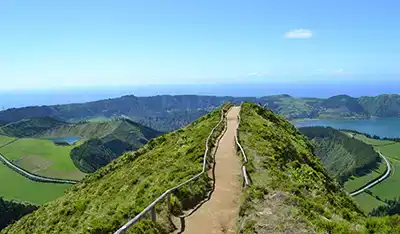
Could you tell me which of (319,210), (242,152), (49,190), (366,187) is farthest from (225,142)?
(366,187)

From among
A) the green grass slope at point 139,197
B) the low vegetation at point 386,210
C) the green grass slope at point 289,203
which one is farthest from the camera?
the low vegetation at point 386,210

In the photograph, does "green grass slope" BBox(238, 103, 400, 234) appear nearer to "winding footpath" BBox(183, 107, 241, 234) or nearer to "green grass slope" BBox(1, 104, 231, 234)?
"winding footpath" BBox(183, 107, 241, 234)

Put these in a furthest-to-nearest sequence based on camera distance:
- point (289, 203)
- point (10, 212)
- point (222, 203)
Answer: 1. point (10, 212)
2. point (222, 203)
3. point (289, 203)

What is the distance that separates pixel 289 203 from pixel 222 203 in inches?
144

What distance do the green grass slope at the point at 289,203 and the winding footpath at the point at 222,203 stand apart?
0.80m

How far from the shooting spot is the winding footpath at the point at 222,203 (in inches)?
563

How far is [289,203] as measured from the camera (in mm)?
14984

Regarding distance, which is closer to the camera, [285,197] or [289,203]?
[289,203]

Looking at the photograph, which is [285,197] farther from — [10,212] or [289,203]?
[10,212]

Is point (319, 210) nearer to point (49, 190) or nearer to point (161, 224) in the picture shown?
point (161, 224)

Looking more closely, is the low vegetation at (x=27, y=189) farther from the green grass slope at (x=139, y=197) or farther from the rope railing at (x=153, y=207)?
the rope railing at (x=153, y=207)

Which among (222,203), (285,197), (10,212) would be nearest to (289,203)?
(285,197)

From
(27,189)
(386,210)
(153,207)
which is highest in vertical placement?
(153,207)

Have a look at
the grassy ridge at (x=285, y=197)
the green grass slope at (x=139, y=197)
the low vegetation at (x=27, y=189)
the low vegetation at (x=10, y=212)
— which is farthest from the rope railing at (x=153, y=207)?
the low vegetation at (x=27, y=189)
